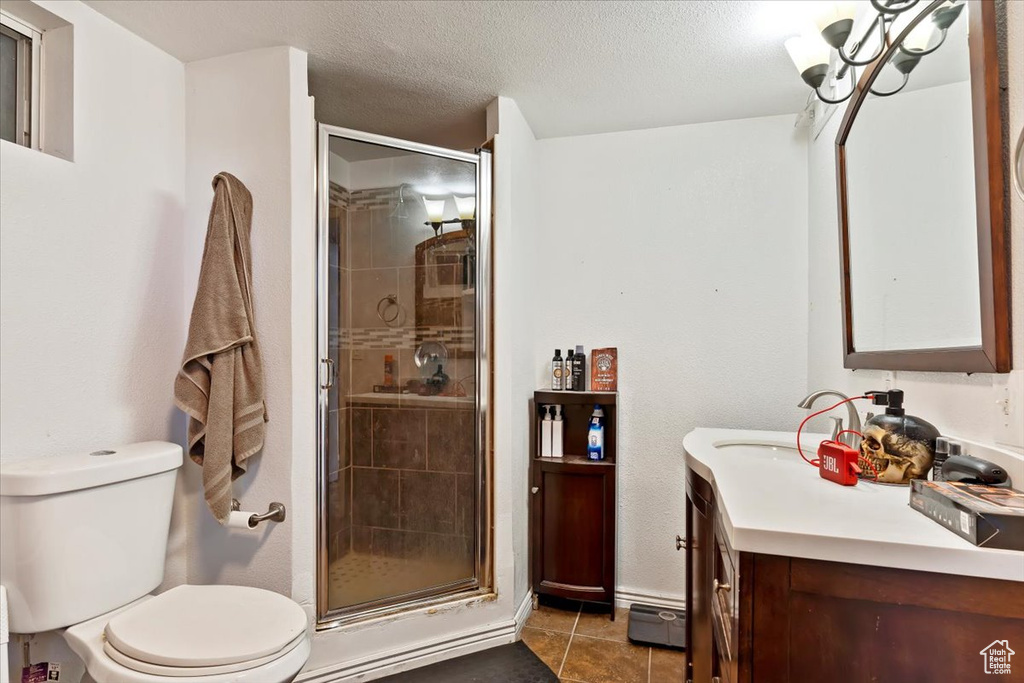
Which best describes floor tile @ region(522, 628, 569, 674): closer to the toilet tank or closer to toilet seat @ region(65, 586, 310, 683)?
toilet seat @ region(65, 586, 310, 683)

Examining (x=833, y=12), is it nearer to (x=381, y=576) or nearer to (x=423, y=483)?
(x=423, y=483)

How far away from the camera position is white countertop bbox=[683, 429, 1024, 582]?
2.29ft

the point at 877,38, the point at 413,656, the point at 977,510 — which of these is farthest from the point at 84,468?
the point at 877,38

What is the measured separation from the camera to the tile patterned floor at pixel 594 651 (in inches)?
73.5

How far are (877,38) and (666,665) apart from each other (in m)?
2.20

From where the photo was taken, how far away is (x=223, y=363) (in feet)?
5.42

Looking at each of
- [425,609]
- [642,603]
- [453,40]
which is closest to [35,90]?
[453,40]

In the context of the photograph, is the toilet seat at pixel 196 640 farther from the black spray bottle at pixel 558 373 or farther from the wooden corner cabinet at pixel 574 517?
the black spray bottle at pixel 558 373

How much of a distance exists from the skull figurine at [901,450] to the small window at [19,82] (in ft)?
7.92

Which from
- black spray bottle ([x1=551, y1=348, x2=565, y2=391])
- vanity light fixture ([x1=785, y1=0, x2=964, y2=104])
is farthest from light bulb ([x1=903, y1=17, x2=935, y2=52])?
black spray bottle ([x1=551, y1=348, x2=565, y2=391])

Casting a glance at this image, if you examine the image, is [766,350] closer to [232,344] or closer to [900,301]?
[900,301]

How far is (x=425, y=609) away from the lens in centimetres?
196

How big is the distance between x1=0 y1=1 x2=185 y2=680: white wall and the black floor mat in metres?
0.94

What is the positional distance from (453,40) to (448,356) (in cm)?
115
